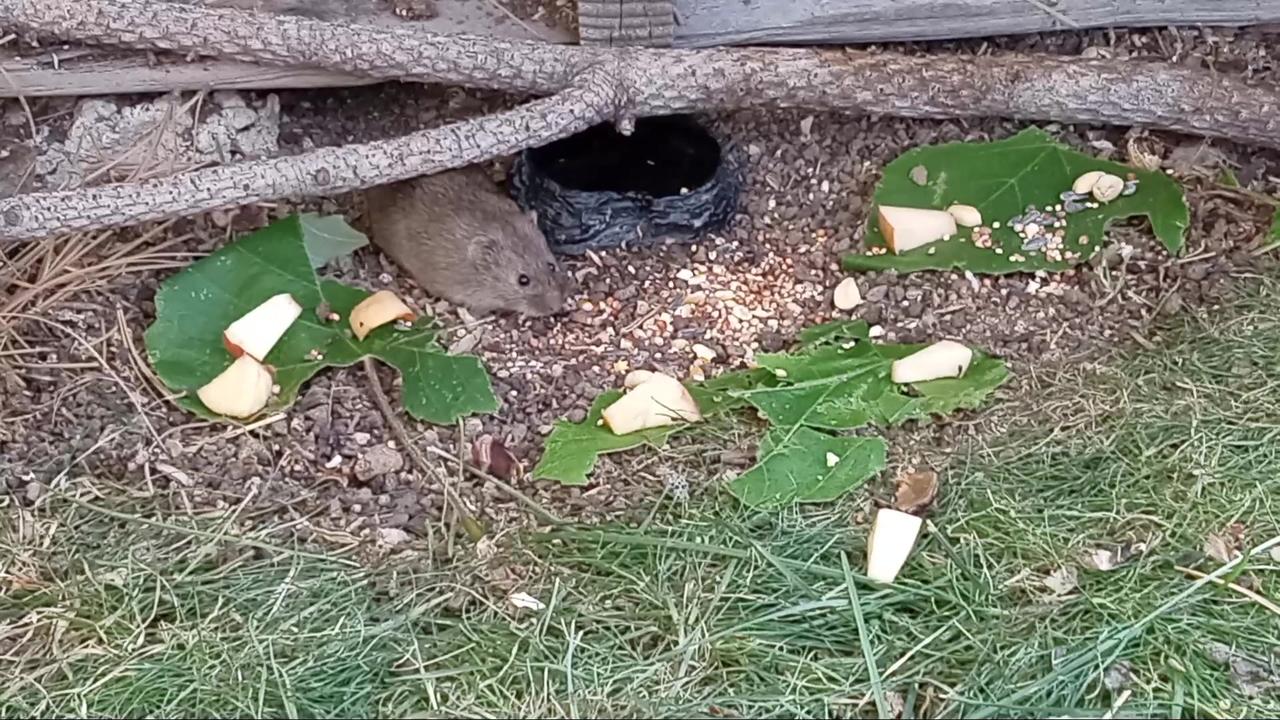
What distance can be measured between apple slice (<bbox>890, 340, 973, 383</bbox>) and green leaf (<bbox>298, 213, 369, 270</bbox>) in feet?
4.38

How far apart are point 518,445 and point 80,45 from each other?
145 cm

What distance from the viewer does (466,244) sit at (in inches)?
135

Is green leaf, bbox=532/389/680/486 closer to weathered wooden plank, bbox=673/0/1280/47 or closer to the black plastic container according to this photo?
the black plastic container

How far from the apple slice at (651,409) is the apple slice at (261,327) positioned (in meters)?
0.76

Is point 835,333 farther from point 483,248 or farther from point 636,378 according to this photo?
point 483,248

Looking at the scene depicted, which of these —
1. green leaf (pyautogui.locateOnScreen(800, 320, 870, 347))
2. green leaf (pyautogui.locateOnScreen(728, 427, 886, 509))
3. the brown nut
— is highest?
green leaf (pyautogui.locateOnScreen(728, 427, 886, 509))

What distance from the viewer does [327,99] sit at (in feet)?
12.1

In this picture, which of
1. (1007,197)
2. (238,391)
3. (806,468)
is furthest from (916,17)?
(238,391)

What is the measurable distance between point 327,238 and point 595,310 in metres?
0.67

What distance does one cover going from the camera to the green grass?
229cm

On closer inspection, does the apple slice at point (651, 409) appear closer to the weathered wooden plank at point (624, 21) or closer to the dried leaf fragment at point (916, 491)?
the dried leaf fragment at point (916, 491)

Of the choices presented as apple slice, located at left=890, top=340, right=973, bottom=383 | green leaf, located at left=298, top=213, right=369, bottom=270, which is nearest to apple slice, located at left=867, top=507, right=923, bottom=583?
apple slice, located at left=890, top=340, right=973, bottom=383

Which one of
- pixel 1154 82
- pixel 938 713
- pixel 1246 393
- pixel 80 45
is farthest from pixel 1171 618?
pixel 80 45

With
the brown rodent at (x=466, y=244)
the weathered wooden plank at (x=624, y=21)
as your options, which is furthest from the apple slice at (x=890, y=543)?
the weathered wooden plank at (x=624, y=21)
